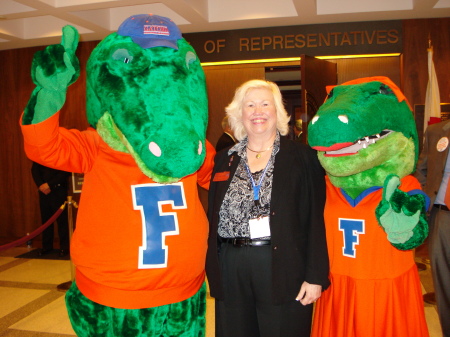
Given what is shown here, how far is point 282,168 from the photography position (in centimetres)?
186

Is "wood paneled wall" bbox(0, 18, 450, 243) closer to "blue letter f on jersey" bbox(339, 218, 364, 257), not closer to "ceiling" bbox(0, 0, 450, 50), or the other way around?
"ceiling" bbox(0, 0, 450, 50)

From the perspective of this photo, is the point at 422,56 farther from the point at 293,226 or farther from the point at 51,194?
the point at 51,194

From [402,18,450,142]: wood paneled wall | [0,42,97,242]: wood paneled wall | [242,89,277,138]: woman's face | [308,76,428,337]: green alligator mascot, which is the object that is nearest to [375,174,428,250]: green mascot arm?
[308,76,428,337]: green alligator mascot

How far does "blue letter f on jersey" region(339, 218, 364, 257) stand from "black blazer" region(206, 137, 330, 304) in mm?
93

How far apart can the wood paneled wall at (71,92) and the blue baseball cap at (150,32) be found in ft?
14.6

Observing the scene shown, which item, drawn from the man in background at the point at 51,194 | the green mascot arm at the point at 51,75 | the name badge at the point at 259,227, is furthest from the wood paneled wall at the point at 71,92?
the green mascot arm at the point at 51,75

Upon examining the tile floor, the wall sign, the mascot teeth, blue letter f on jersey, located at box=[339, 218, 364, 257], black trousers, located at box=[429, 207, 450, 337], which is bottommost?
the tile floor

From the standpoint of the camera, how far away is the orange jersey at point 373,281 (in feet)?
5.37

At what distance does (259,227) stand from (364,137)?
614mm

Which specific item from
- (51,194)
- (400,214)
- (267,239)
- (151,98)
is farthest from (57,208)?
(400,214)

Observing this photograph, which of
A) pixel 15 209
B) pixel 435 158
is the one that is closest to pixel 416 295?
pixel 435 158

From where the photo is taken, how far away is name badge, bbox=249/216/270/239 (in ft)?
5.90

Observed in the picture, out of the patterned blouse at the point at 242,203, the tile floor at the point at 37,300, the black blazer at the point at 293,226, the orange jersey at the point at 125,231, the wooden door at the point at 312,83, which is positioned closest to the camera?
the orange jersey at the point at 125,231

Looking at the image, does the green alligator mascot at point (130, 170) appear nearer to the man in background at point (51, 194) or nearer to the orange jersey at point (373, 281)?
the orange jersey at point (373, 281)
